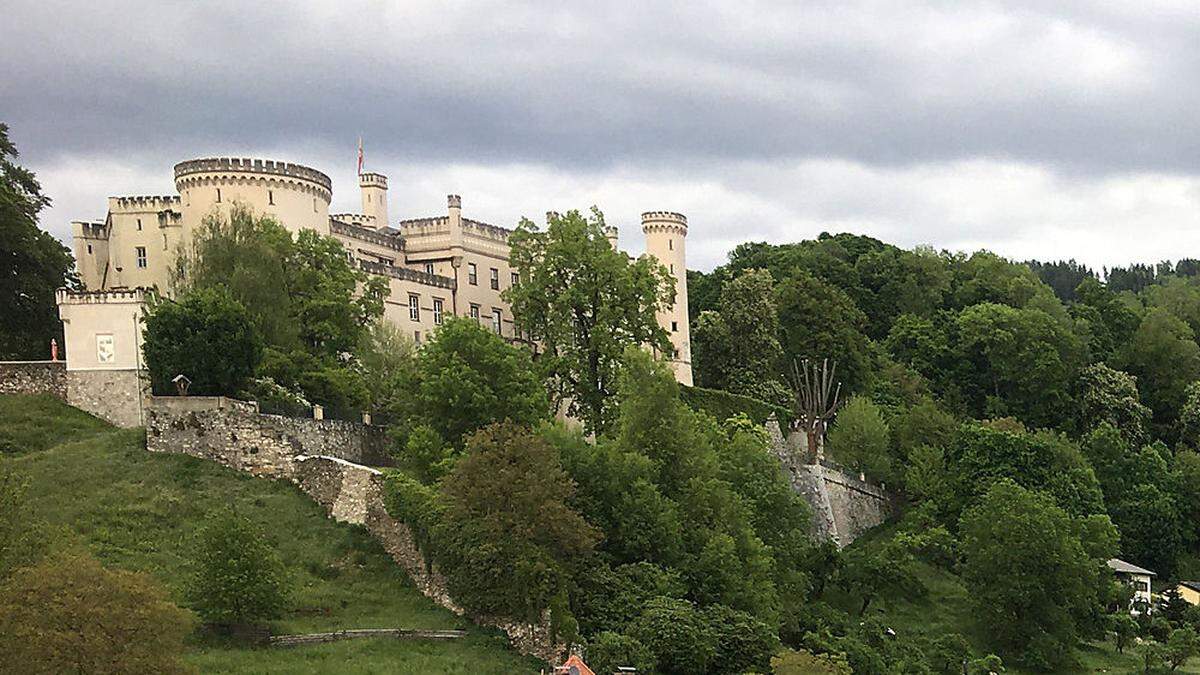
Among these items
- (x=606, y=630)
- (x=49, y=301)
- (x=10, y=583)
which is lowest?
(x=606, y=630)

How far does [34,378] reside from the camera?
59562 mm

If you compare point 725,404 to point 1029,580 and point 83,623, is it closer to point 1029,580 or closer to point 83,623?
point 1029,580

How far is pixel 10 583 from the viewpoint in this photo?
34.0m

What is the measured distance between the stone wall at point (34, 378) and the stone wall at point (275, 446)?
6462 mm

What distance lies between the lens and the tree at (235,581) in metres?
42.0

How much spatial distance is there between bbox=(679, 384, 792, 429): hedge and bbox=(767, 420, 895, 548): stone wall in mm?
729

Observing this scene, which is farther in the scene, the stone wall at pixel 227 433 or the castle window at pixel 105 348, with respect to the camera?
the castle window at pixel 105 348

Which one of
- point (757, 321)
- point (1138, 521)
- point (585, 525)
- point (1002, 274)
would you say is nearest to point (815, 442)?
point (757, 321)

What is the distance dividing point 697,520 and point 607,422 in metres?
9.90

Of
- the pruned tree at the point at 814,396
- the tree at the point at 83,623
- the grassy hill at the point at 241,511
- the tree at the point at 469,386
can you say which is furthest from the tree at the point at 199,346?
the pruned tree at the point at 814,396

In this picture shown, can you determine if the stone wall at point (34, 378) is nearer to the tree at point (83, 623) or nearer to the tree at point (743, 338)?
the tree at point (83, 623)

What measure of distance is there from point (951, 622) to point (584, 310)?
18611 millimetres

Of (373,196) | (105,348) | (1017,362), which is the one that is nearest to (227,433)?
(105,348)

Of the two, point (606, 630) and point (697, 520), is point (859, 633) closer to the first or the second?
point (697, 520)
